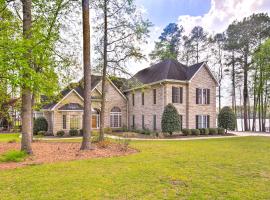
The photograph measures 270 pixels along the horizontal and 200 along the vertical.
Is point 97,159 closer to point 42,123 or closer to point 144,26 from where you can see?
point 144,26

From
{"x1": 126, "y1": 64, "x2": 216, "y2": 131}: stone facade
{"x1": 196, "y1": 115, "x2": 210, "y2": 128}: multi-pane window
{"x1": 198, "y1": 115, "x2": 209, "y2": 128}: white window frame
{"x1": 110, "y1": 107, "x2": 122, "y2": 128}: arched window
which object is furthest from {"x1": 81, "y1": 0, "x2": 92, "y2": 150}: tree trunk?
{"x1": 110, "y1": 107, "x2": 122, "y2": 128}: arched window

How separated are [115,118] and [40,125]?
8461mm

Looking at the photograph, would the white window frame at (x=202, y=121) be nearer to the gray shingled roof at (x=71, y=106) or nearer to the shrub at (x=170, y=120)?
the shrub at (x=170, y=120)

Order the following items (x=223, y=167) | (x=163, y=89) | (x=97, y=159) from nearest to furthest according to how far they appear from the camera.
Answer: (x=223, y=167) < (x=97, y=159) < (x=163, y=89)

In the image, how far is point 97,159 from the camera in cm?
913

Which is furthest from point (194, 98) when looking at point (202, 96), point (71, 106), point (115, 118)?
point (71, 106)

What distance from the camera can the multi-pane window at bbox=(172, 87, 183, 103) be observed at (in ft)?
74.5

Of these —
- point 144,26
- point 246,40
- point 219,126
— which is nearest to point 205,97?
point 219,126

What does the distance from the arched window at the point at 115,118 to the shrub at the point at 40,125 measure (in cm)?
736

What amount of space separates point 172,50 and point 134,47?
2446cm

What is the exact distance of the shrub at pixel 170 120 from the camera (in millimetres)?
20297

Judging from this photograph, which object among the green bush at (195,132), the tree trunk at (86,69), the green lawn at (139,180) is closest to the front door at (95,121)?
the green bush at (195,132)

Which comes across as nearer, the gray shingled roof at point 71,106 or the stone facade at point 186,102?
the stone facade at point 186,102

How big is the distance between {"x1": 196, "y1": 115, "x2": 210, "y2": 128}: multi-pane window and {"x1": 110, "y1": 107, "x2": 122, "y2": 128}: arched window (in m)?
9.43
